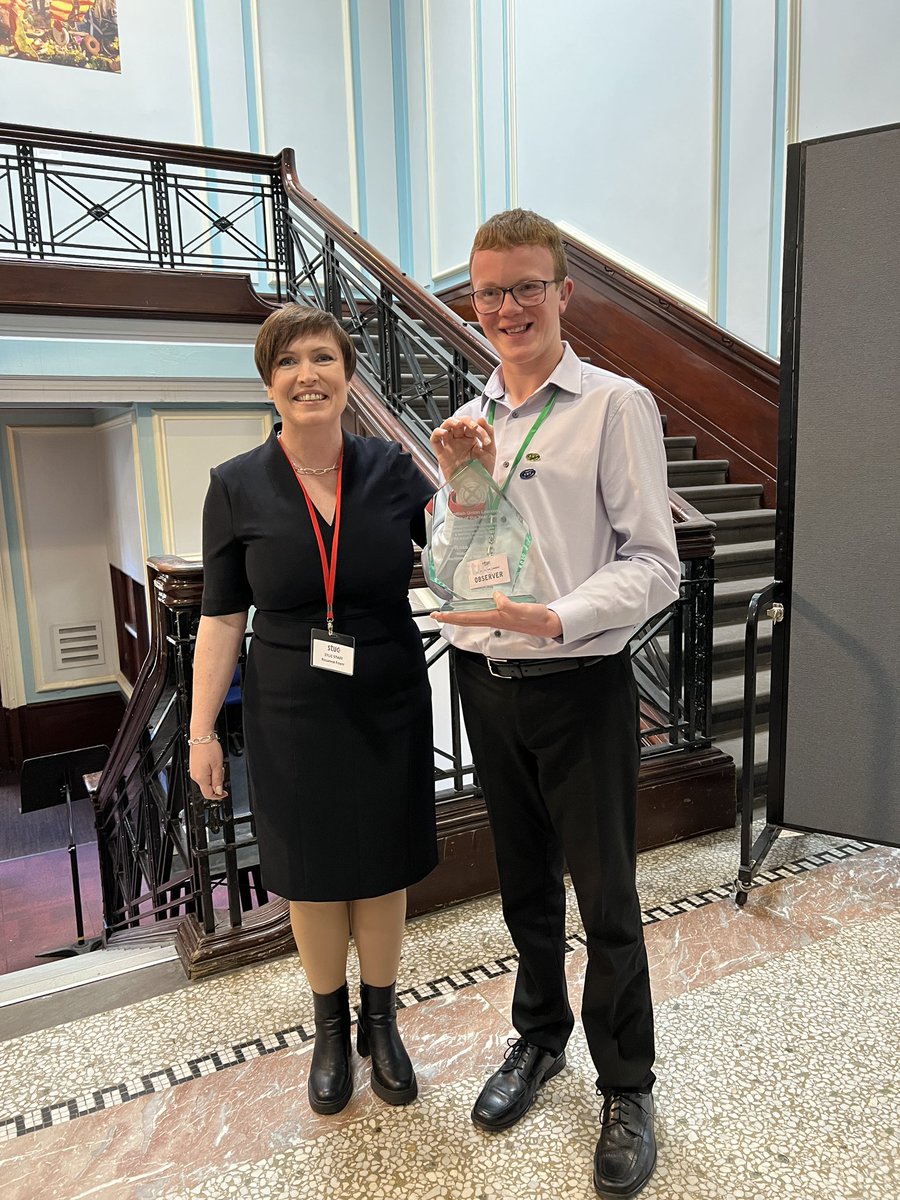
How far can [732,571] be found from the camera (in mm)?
4793

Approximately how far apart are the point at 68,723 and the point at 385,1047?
8.30m

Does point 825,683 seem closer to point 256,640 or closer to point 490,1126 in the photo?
point 490,1126

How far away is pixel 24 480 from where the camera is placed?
8750 mm

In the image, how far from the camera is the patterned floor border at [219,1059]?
184 cm

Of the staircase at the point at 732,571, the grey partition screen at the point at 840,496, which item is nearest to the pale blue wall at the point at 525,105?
the staircase at the point at 732,571

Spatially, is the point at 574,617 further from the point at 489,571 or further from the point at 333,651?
the point at 333,651

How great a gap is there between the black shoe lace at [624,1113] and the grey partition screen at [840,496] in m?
1.43

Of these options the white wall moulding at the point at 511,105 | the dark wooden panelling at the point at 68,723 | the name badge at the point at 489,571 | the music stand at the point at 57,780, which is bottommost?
the dark wooden panelling at the point at 68,723

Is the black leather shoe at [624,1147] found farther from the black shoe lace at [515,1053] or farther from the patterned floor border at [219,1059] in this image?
the patterned floor border at [219,1059]

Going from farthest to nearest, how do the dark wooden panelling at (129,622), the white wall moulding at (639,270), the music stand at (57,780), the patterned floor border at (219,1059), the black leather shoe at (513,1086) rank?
the dark wooden panelling at (129,622), the white wall moulding at (639,270), the music stand at (57,780), the patterned floor border at (219,1059), the black leather shoe at (513,1086)

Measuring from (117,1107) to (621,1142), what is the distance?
107 cm

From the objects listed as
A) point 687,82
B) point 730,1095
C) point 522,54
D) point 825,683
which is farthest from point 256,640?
point 522,54

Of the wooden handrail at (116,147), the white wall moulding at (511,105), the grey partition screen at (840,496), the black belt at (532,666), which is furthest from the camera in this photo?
the white wall moulding at (511,105)

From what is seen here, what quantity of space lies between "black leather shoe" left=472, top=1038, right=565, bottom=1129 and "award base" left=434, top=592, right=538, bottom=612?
3.35 ft
